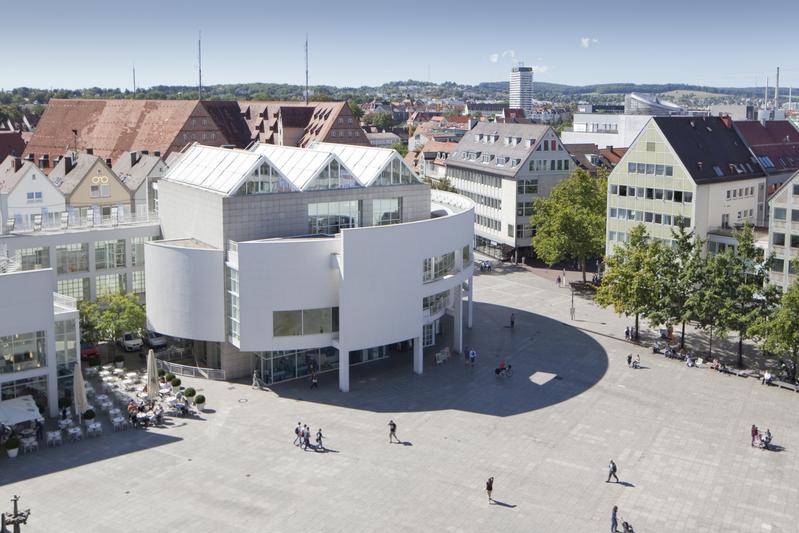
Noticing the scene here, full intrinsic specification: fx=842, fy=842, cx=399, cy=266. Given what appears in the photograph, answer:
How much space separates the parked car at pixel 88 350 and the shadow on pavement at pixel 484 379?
13.7 m

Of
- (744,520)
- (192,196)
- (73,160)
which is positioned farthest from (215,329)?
(73,160)

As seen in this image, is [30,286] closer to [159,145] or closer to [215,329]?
[215,329]

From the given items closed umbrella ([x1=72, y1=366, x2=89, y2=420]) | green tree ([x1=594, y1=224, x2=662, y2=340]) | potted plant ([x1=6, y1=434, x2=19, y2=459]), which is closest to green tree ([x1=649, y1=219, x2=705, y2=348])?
green tree ([x1=594, y1=224, x2=662, y2=340])

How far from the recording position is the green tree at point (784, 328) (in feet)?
165

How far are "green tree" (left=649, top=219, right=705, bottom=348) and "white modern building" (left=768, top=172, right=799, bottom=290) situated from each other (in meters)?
5.65

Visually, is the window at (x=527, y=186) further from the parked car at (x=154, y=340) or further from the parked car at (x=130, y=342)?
the parked car at (x=130, y=342)

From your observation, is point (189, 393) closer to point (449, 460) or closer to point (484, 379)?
point (449, 460)

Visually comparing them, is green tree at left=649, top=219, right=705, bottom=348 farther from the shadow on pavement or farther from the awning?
the awning

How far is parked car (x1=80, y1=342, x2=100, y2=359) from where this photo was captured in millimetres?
55969

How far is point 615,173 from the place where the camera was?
78500mm

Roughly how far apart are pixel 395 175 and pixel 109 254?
21.8 m

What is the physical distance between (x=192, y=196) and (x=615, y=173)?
40.7 metres

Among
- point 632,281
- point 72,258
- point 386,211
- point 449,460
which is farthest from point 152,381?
point 632,281

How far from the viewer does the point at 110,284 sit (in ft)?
203
